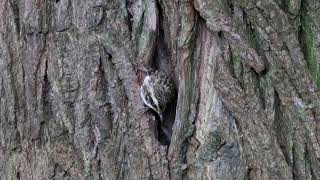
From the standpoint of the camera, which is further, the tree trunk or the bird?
the bird

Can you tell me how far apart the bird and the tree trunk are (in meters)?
Result: 0.03

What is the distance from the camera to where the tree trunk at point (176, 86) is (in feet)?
6.55

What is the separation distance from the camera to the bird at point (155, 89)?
2186mm

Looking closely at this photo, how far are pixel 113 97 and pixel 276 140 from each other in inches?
27.5

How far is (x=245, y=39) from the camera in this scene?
199cm

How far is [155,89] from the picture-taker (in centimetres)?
219

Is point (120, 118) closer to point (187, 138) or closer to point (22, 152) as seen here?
point (187, 138)

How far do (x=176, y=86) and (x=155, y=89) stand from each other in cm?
9

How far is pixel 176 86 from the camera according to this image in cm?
222

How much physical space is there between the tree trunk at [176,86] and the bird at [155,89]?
0.10 ft

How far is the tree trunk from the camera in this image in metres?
2.00

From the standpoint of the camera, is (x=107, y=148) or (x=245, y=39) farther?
(x=107, y=148)

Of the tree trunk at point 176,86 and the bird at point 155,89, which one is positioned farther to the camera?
the bird at point 155,89

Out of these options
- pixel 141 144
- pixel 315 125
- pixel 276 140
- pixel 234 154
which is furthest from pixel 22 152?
pixel 315 125
